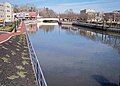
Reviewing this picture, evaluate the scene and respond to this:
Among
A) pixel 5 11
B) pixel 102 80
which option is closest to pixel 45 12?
pixel 5 11

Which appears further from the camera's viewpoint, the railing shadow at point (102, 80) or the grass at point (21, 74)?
the railing shadow at point (102, 80)

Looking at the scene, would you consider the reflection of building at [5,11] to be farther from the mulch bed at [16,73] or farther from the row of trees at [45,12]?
the mulch bed at [16,73]

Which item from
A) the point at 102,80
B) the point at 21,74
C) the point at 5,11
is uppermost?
the point at 5,11

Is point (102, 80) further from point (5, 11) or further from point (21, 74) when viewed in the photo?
point (5, 11)

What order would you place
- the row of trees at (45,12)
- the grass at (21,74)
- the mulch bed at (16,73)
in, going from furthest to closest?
the row of trees at (45,12) → the grass at (21,74) → the mulch bed at (16,73)

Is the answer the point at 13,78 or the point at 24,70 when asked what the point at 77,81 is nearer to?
the point at 24,70

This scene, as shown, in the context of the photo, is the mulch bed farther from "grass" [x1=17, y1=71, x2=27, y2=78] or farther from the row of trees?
the row of trees

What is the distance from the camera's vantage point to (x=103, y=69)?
601 inches

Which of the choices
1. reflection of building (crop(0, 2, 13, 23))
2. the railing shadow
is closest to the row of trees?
reflection of building (crop(0, 2, 13, 23))

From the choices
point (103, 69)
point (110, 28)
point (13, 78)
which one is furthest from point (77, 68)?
point (110, 28)

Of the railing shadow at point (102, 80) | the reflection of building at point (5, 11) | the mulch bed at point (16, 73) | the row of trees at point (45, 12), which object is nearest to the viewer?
the mulch bed at point (16, 73)

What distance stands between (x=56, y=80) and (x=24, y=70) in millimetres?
1963

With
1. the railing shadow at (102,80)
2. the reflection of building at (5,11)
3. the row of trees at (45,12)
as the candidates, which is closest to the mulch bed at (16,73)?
the railing shadow at (102,80)

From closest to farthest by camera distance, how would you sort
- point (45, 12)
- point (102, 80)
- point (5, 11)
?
point (102, 80)
point (5, 11)
point (45, 12)
